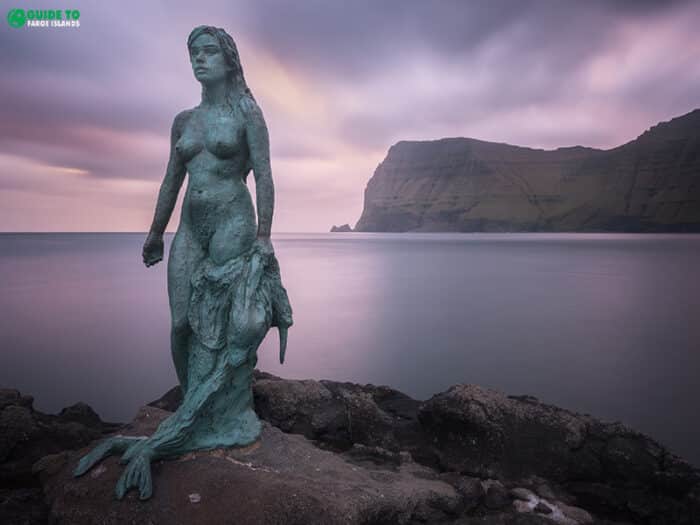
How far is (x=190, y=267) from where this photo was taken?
13.6 feet

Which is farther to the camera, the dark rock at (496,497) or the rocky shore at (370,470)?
the dark rock at (496,497)

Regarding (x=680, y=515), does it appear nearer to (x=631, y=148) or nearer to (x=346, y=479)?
(x=346, y=479)

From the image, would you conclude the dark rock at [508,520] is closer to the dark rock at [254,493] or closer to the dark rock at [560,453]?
the dark rock at [254,493]

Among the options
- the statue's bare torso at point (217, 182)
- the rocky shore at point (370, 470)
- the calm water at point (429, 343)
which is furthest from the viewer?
the calm water at point (429, 343)

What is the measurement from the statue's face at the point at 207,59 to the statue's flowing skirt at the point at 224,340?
1545 millimetres

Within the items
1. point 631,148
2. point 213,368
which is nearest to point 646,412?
point 213,368

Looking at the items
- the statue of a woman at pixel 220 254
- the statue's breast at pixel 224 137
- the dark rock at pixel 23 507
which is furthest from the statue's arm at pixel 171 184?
the dark rock at pixel 23 507

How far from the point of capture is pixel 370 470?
4.40m

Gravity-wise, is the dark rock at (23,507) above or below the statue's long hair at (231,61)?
below

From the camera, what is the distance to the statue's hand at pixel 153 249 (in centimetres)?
448

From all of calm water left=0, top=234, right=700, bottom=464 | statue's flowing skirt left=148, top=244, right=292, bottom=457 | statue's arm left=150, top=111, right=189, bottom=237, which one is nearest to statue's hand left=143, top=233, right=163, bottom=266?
statue's arm left=150, top=111, right=189, bottom=237

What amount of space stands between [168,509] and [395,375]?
7.37m

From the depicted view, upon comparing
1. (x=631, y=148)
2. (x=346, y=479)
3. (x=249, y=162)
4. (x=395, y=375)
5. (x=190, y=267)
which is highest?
(x=631, y=148)

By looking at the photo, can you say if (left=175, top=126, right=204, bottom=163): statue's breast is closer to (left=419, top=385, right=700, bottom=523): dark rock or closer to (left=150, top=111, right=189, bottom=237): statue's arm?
(left=150, top=111, right=189, bottom=237): statue's arm
